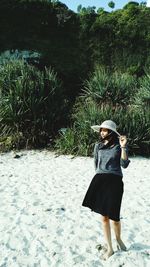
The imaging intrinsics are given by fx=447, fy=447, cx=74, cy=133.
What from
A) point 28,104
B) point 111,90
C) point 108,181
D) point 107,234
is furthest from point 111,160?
point 111,90

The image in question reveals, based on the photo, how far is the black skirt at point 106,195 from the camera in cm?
550

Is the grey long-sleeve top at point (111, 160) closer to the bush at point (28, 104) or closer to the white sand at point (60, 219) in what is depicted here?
the white sand at point (60, 219)

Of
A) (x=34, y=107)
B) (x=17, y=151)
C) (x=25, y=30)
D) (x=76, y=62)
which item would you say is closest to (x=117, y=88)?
(x=34, y=107)

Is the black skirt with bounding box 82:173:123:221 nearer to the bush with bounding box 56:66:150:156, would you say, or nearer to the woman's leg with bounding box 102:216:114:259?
the woman's leg with bounding box 102:216:114:259

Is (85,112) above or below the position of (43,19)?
below

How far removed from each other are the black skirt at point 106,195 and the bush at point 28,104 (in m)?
8.66

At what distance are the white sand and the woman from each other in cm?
49

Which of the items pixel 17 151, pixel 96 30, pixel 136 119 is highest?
pixel 96 30

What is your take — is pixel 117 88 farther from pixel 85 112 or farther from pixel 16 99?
pixel 16 99

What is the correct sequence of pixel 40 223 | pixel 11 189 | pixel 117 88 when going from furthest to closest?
1. pixel 117 88
2. pixel 11 189
3. pixel 40 223

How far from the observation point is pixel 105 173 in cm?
561

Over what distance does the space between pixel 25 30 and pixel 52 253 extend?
18035mm

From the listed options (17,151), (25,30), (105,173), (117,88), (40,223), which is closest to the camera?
(105,173)

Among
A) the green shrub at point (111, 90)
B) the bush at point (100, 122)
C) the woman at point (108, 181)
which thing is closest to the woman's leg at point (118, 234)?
the woman at point (108, 181)
